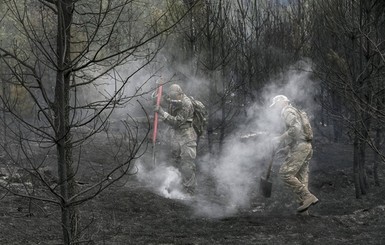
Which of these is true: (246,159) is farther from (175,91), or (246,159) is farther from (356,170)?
(175,91)

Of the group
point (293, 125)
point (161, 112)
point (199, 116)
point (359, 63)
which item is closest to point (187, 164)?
point (199, 116)

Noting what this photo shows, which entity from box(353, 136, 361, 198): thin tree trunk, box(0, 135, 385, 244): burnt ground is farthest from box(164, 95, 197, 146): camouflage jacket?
box(353, 136, 361, 198): thin tree trunk

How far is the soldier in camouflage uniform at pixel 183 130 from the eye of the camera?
32.2ft

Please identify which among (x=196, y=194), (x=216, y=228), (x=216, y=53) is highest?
(x=216, y=53)

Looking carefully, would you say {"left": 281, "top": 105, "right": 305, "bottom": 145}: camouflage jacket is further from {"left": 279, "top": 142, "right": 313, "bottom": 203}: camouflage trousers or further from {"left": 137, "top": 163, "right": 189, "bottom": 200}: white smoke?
{"left": 137, "top": 163, "right": 189, "bottom": 200}: white smoke

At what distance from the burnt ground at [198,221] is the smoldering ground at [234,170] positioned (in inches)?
10.4

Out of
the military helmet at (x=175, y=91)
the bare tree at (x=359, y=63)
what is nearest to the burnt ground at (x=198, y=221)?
the bare tree at (x=359, y=63)

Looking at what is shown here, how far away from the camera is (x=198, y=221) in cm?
812

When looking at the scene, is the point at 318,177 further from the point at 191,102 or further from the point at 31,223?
the point at 31,223

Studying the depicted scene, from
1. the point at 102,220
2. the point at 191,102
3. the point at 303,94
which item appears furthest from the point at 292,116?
the point at 303,94

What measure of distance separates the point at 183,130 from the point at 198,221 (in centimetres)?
229

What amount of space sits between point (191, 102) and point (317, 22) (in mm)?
6591

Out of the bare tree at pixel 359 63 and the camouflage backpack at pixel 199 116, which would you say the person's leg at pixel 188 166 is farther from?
the bare tree at pixel 359 63

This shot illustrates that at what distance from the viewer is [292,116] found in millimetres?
8719
